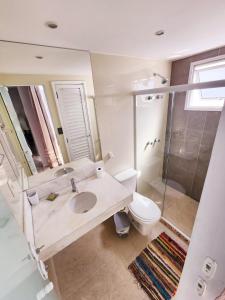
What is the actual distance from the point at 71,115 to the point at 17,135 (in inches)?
21.0

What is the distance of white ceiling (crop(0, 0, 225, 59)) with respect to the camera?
719 millimetres

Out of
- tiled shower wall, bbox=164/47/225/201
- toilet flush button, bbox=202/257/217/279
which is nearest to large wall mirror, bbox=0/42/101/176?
toilet flush button, bbox=202/257/217/279

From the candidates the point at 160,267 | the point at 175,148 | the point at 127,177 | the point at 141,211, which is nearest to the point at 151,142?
the point at 175,148

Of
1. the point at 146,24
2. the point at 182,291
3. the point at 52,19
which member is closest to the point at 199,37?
the point at 146,24

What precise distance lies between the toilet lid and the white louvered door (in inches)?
37.6

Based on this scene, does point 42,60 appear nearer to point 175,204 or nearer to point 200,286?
point 200,286

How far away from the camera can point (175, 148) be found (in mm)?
2455

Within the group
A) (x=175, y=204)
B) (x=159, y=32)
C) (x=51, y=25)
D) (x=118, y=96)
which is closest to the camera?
(x=51, y=25)

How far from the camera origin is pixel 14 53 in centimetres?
111

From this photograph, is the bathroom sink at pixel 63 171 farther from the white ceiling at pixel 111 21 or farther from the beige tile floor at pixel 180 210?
the beige tile floor at pixel 180 210

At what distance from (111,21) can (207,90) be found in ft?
5.68

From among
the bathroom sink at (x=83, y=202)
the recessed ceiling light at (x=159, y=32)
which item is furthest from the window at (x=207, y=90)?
the bathroom sink at (x=83, y=202)

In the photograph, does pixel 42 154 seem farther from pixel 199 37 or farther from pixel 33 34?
pixel 199 37

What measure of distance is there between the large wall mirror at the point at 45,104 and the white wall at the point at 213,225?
1.29 metres
